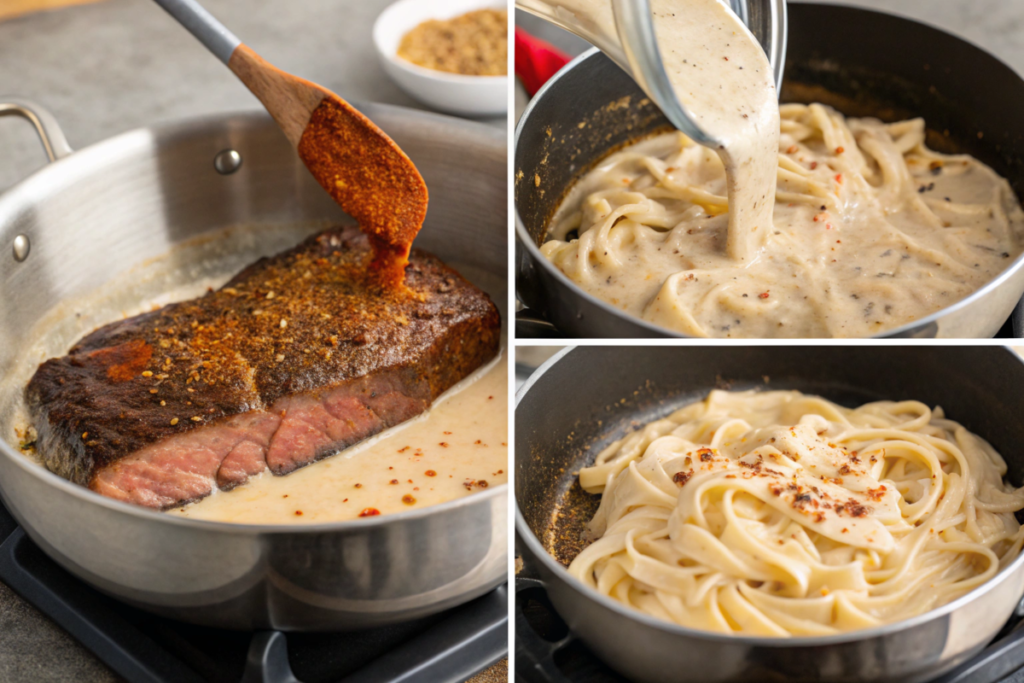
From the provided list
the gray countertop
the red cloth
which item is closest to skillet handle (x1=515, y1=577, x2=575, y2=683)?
the red cloth

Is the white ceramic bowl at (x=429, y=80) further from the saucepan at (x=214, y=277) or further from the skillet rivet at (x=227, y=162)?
the skillet rivet at (x=227, y=162)

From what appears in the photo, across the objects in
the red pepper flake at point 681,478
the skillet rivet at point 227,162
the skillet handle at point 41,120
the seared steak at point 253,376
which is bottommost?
the seared steak at point 253,376

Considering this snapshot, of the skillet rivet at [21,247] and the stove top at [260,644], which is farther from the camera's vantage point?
the skillet rivet at [21,247]

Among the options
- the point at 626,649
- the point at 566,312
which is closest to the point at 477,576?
the point at 626,649

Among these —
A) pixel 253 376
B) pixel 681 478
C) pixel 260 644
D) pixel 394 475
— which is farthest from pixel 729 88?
pixel 260 644

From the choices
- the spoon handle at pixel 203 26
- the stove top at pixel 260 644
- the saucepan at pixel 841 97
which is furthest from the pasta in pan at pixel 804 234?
the spoon handle at pixel 203 26

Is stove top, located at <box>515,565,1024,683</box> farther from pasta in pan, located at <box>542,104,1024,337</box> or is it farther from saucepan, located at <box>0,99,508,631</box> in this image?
pasta in pan, located at <box>542,104,1024,337</box>
